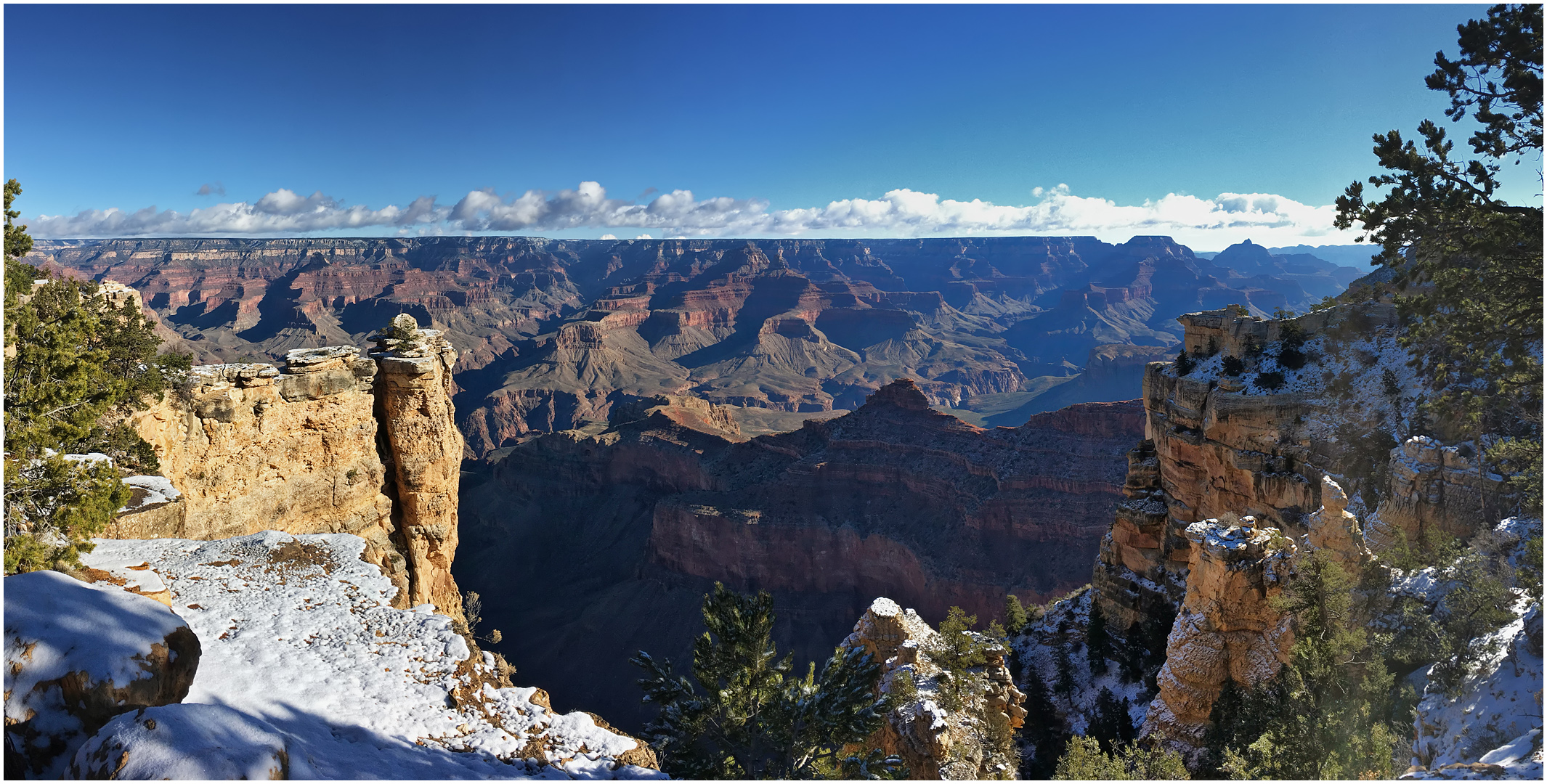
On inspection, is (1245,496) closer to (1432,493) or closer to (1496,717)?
(1432,493)

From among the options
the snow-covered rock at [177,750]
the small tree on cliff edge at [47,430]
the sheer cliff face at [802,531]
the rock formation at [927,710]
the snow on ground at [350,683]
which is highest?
the small tree on cliff edge at [47,430]

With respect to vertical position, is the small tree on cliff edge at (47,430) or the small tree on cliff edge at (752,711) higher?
the small tree on cliff edge at (47,430)

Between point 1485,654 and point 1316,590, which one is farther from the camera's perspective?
point 1316,590

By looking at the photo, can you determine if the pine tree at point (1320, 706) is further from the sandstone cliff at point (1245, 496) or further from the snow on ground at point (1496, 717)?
the snow on ground at point (1496, 717)

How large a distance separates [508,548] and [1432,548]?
2769 inches

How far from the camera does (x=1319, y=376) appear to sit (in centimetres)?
2622

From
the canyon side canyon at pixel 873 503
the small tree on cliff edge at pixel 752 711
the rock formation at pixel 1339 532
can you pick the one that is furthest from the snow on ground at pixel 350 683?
the rock formation at pixel 1339 532

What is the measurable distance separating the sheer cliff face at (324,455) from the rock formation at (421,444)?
0.04 meters

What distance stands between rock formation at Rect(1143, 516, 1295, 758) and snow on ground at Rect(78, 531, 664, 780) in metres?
14.2

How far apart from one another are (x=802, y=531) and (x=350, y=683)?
50.8 metres

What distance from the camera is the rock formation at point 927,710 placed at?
16969mm

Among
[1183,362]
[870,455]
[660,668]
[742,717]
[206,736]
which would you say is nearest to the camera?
[206,736]

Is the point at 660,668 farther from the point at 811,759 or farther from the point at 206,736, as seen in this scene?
the point at 206,736

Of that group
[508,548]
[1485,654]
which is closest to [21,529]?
[1485,654]
